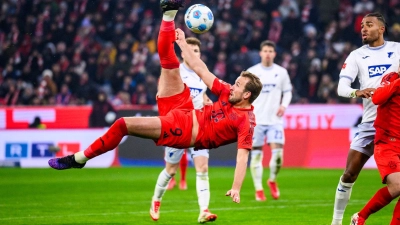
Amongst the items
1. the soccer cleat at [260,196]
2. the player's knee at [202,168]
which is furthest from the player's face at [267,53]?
the player's knee at [202,168]

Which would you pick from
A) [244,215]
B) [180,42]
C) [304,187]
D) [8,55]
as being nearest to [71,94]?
[8,55]

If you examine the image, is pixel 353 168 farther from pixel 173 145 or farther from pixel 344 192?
pixel 173 145

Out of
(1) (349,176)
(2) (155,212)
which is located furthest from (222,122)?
(2) (155,212)

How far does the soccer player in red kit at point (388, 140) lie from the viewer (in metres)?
7.09

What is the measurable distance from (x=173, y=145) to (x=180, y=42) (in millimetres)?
1132

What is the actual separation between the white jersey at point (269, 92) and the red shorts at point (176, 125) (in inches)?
193

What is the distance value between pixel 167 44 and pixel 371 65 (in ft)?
7.75

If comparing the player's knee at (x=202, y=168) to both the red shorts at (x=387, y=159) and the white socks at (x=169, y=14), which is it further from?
A: the red shorts at (x=387, y=159)

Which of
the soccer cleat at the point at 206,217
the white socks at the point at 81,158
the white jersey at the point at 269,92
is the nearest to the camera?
the white socks at the point at 81,158

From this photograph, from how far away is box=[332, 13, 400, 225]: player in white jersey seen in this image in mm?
8031

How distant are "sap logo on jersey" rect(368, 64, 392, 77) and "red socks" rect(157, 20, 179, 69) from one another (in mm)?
2232

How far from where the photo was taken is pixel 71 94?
21766 millimetres

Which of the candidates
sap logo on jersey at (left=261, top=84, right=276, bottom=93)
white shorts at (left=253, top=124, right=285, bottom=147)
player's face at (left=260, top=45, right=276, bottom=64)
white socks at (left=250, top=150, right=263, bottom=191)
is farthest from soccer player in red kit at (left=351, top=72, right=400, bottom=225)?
sap logo on jersey at (left=261, top=84, right=276, bottom=93)

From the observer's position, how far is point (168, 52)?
25.3 ft
